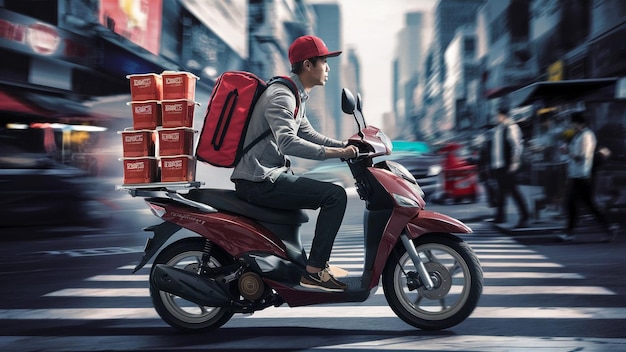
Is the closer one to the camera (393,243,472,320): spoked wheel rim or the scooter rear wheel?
(393,243,472,320): spoked wheel rim

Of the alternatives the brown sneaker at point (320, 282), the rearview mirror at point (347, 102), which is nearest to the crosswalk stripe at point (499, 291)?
the brown sneaker at point (320, 282)

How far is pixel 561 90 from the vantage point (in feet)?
37.4

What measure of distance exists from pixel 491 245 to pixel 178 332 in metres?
6.06

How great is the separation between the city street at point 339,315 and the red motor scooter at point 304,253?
228mm

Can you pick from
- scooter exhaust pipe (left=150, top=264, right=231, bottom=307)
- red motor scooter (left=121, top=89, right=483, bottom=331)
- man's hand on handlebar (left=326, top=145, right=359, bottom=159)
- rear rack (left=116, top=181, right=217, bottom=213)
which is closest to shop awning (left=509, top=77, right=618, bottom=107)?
red motor scooter (left=121, top=89, right=483, bottom=331)

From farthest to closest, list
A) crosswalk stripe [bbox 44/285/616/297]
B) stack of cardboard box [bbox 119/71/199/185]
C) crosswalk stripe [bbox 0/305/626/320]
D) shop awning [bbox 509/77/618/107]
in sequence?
shop awning [bbox 509/77/618/107]
crosswalk stripe [bbox 44/285/616/297]
crosswalk stripe [bbox 0/305/626/320]
stack of cardboard box [bbox 119/71/199/185]

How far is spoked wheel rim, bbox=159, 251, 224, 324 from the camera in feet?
15.8

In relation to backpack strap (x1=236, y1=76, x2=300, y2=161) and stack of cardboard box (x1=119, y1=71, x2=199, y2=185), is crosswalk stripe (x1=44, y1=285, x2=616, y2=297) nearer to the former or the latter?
stack of cardboard box (x1=119, y1=71, x2=199, y2=185)

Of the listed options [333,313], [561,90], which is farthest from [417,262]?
[561,90]

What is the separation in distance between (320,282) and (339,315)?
34.1 inches

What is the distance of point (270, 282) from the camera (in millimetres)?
4695

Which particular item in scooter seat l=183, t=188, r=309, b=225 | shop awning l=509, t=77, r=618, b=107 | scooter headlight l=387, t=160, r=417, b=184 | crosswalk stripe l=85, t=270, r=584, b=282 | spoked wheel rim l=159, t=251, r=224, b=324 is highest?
shop awning l=509, t=77, r=618, b=107

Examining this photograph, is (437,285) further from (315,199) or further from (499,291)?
(499,291)

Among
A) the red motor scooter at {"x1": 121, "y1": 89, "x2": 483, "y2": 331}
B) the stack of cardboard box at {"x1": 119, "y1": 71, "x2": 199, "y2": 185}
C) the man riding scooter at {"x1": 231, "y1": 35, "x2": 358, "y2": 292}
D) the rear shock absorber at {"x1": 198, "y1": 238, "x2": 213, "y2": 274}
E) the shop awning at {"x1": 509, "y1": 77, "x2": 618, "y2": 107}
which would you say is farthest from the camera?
the shop awning at {"x1": 509, "y1": 77, "x2": 618, "y2": 107}
